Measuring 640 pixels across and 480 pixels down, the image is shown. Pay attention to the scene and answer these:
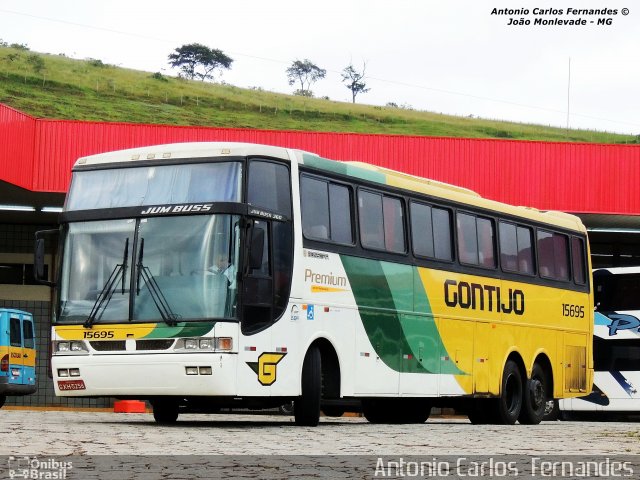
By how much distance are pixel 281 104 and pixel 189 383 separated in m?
104

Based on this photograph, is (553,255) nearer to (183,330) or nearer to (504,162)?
(183,330)

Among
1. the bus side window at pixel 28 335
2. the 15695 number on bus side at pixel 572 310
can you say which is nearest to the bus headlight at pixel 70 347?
the 15695 number on bus side at pixel 572 310

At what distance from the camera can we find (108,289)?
626 inches

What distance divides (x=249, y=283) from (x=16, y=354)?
660 inches

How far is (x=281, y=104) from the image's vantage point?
387 ft

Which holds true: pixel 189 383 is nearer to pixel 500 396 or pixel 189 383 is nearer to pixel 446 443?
pixel 446 443

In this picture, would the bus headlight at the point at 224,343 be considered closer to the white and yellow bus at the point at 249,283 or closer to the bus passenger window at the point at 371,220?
the white and yellow bus at the point at 249,283

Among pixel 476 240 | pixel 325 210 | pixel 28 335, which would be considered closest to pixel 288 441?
pixel 325 210

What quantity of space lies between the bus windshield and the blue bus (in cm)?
1443

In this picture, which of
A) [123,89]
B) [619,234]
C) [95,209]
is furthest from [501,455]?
[123,89]

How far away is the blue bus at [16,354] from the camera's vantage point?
1190 inches

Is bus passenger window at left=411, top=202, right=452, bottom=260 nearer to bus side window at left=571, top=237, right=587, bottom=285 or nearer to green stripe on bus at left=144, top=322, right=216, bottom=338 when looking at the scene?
green stripe on bus at left=144, top=322, right=216, bottom=338

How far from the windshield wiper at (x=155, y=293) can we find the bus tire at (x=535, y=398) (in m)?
8.13

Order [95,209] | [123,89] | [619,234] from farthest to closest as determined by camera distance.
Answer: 1. [123,89]
2. [619,234]
3. [95,209]
